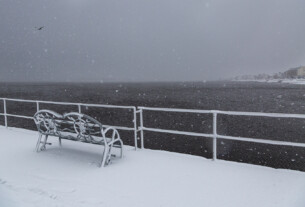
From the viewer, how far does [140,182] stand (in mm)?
4098

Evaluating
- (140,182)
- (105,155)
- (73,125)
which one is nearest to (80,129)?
(73,125)

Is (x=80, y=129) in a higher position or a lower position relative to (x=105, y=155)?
higher

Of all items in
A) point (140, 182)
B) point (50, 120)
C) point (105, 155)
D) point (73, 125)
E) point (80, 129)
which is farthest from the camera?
point (50, 120)

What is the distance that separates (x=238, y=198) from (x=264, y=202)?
318 mm

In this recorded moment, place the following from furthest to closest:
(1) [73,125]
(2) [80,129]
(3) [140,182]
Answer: (1) [73,125] < (2) [80,129] < (3) [140,182]

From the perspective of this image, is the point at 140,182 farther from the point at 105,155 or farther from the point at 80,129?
the point at 80,129

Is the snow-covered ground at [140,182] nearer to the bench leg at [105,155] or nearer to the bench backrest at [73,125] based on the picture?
the bench leg at [105,155]

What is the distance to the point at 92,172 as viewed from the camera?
446 centimetres

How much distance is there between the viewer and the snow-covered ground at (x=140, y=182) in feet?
11.4

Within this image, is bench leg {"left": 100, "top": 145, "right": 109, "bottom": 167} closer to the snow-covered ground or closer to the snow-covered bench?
the snow-covered bench

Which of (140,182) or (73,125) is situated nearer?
(140,182)

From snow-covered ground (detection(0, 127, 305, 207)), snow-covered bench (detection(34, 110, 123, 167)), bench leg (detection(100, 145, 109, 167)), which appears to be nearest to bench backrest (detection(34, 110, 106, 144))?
snow-covered bench (detection(34, 110, 123, 167))

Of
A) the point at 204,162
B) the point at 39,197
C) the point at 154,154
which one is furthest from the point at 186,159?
the point at 39,197

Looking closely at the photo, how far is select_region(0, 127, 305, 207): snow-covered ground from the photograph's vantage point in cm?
347
